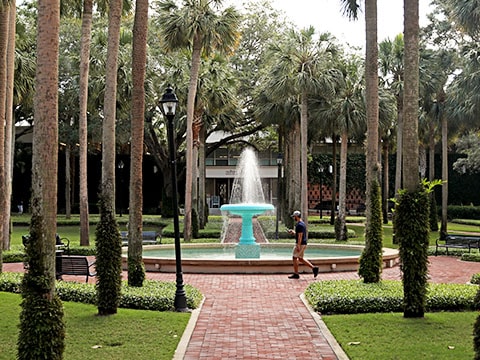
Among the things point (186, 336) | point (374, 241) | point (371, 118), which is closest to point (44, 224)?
point (186, 336)

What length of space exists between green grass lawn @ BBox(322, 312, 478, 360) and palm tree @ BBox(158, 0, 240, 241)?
1497cm

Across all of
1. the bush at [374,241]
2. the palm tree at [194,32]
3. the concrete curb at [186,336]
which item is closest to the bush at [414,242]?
the bush at [374,241]

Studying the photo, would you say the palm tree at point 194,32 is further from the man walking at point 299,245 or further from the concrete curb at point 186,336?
the concrete curb at point 186,336

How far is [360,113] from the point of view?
2692 centimetres

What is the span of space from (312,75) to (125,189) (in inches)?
1108

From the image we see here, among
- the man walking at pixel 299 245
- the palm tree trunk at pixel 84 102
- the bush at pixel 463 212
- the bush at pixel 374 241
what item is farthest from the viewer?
the bush at pixel 463 212

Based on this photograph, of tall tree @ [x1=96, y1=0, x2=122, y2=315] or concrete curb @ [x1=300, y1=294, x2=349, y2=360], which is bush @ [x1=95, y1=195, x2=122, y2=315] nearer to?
tall tree @ [x1=96, y1=0, x2=122, y2=315]

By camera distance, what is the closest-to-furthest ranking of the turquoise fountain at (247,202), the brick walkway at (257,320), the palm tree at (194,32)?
the brick walkway at (257,320) < the turquoise fountain at (247,202) < the palm tree at (194,32)

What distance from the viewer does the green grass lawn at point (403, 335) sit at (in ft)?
26.2

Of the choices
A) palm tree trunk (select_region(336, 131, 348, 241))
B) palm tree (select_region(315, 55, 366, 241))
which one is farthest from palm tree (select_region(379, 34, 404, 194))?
palm tree trunk (select_region(336, 131, 348, 241))

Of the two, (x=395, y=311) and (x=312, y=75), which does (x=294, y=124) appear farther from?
(x=395, y=311)

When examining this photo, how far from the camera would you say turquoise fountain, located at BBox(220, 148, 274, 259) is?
63.4 ft

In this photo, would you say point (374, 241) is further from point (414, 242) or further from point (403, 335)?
point (403, 335)

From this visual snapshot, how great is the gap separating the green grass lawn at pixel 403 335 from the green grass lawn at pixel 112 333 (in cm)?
241
